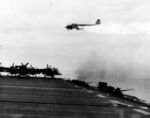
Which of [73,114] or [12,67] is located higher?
[12,67]

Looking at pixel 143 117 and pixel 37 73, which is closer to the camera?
pixel 143 117

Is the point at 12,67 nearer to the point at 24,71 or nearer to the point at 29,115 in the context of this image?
the point at 24,71

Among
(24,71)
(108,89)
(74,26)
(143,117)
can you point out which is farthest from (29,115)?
(24,71)

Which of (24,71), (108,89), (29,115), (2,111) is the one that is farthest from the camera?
(24,71)

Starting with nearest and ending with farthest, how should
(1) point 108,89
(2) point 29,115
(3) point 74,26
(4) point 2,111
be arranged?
(2) point 29,115
(4) point 2,111
(1) point 108,89
(3) point 74,26

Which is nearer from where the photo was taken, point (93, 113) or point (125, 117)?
point (125, 117)

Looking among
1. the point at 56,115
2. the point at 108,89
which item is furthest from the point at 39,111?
the point at 108,89

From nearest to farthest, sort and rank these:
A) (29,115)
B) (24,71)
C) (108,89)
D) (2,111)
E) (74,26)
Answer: (29,115)
(2,111)
(108,89)
(74,26)
(24,71)

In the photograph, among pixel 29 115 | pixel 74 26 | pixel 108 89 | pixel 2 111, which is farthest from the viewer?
pixel 74 26

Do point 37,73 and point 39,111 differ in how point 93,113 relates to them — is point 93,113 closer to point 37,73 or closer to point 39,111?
point 39,111
